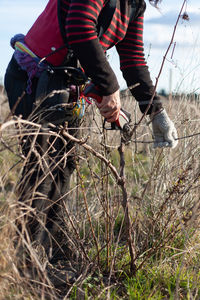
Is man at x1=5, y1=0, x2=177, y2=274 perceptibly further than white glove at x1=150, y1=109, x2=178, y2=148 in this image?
No

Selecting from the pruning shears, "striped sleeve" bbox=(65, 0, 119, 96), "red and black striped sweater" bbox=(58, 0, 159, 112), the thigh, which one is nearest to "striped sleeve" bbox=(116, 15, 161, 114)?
"red and black striped sweater" bbox=(58, 0, 159, 112)

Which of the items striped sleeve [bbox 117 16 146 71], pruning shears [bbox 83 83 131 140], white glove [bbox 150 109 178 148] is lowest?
white glove [bbox 150 109 178 148]

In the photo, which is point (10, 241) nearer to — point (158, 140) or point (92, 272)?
point (92, 272)

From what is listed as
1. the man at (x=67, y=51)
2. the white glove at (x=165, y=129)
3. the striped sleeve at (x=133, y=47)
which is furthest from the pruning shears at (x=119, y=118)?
the striped sleeve at (x=133, y=47)

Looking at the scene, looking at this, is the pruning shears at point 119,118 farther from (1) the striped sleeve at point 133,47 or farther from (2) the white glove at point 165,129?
(1) the striped sleeve at point 133,47

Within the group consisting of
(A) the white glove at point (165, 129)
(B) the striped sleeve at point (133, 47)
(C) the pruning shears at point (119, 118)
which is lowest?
(A) the white glove at point (165, 129)

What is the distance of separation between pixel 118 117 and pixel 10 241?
897 mm

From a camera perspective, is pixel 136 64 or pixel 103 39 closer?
pixel 103 39

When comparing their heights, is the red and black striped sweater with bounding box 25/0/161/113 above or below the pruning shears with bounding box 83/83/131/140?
above

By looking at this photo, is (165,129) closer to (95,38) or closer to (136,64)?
(136,64)

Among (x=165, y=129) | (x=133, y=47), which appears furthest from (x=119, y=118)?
(x=133, y=47)

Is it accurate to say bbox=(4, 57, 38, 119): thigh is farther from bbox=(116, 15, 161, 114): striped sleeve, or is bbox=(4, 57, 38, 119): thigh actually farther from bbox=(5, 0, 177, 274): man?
bbox=(116, 15, 161, 114): striped sleeve

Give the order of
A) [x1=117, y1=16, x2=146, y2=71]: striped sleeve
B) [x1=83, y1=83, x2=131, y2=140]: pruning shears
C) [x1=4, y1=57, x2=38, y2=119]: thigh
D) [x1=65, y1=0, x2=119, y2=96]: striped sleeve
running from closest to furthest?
[x1=65, y1=0, x2=119, y2=96]: striped sleeve
[x1=83, y1=83, x2=131, y2=140]: pruning shears
[x1=4, y1=57, x2=38, y2=119]: thigh
[x1=117, y1=16, x2=146, y2=71]: striped sleeve

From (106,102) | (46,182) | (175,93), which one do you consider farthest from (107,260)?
(175,93)
